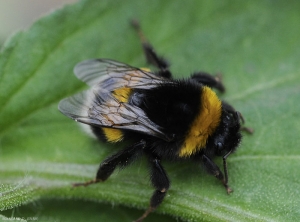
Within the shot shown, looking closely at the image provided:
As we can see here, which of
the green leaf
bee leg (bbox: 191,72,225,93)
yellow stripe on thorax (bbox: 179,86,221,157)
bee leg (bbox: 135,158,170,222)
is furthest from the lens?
bee leg (bbox: 191,72,225,93)

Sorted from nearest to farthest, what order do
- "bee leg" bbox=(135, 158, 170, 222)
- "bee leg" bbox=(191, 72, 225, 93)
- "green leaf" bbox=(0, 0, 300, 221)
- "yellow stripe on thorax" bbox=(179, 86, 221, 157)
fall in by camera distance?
"yellow stripe on thorax" bbox=(179, 86, 221, 157) → "bee leg" bbox=(135, 158, 170, 222) → "green leaf" bbox=(0, 0, 300, 221) → "bee leg" bbox=(191, 72, 225, 93)

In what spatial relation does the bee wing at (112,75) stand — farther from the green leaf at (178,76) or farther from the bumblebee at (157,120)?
the green leaf at (178,76)

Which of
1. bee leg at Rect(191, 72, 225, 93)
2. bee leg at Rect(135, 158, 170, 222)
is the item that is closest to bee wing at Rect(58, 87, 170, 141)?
bee leg at Rect(135, 158, 170, 222)

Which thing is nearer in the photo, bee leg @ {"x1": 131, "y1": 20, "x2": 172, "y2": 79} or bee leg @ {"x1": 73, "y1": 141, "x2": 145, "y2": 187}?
bee leg @ {"x1": 73, "y1": 141, "x2": 145, "y2": 187}

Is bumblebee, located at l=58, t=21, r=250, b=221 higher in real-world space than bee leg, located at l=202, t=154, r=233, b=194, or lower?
higher

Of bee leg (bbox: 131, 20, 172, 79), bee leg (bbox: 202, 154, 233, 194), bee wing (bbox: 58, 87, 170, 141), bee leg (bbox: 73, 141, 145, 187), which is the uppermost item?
bee wing (bbox: 58, 87, 170, 141)

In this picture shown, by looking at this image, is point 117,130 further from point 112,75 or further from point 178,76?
point 178,76

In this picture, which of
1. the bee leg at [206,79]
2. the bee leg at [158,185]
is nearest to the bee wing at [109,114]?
the bee leg at [158,185]

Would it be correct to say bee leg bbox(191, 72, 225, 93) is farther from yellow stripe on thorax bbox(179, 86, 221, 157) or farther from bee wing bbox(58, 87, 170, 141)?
bee wing bbox(58, 87, 170, 141)
